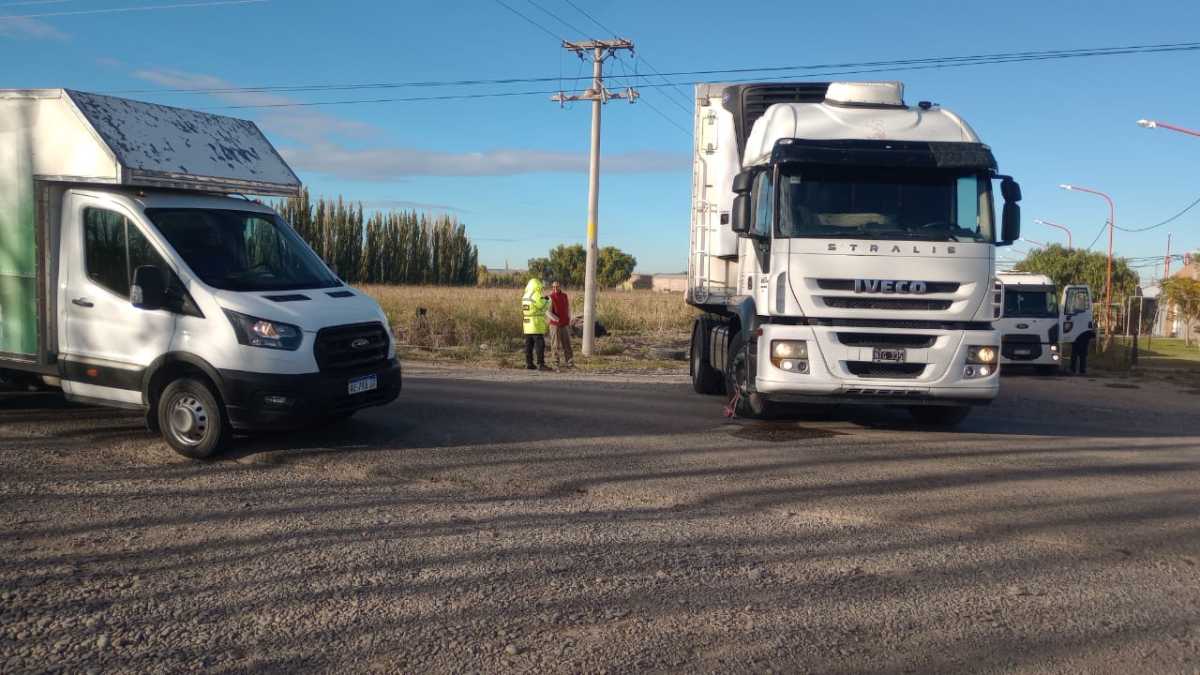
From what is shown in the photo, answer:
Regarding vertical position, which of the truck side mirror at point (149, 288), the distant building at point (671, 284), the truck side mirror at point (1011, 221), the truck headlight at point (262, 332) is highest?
the distant building at point (671, 284)

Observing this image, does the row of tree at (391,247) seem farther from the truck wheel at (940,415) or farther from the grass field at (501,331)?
the truck wheel at (940,415)

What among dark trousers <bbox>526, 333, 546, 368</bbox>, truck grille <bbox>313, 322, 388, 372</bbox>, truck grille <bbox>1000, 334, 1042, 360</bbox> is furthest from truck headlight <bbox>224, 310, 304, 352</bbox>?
truck grille <bbox>1000, 334, 1042, 360</bbox>

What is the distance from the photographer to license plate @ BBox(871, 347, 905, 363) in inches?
357

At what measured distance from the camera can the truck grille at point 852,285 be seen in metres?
8.98

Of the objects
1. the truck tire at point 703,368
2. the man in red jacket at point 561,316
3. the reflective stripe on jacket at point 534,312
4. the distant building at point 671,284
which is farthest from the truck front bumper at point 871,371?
the distant building at point 671,284

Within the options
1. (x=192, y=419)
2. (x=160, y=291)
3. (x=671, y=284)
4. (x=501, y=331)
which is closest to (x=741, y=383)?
(x=192, y=419)

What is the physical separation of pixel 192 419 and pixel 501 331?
16533mm

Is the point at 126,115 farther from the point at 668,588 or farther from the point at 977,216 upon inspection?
the point at 977,216

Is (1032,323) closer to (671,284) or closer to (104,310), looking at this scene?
(104,310)

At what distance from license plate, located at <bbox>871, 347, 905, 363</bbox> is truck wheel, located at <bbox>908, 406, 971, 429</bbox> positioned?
1.71 meters

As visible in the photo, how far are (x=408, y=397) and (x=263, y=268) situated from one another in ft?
12.2

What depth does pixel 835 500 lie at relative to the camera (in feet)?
22.4

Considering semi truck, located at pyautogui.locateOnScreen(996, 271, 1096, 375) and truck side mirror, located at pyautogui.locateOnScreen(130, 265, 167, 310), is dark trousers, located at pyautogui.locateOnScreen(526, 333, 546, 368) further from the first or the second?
truck side mirror, located at pyautogui.locateOnScreen(130, 265, 167, 310)

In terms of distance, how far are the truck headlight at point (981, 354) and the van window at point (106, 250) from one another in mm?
7603
